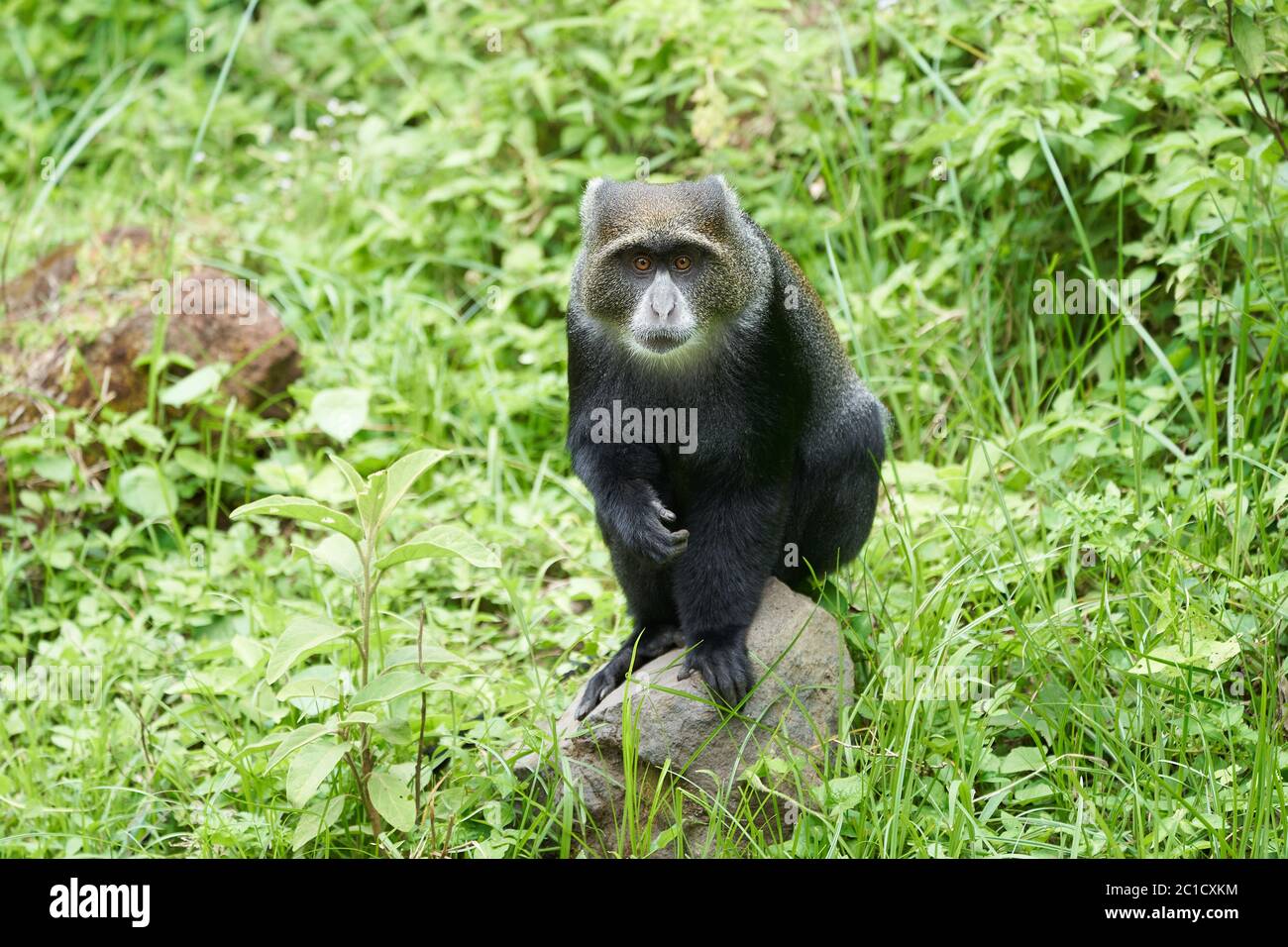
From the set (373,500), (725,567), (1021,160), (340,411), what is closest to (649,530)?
(725,567)

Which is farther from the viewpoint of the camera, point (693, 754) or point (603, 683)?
point (603, 683)

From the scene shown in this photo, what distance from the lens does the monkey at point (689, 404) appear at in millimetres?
4699

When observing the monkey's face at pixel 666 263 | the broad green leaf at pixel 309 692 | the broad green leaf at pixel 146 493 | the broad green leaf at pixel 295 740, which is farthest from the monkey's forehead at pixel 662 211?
the broad green leaf at pixel 146 493

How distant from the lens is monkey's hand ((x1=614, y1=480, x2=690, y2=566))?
185 inches

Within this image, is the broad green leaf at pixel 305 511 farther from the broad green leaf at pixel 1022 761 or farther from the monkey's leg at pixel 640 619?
the broad green leaf at pixel 1022 761

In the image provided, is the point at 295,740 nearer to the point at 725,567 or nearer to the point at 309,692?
the point at 309,692

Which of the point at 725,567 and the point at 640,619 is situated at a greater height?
the point at 725,567

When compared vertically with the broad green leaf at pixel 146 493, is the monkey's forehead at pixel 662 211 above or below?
above

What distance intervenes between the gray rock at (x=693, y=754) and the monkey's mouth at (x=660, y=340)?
1090 mm

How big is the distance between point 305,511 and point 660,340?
134 centimetres

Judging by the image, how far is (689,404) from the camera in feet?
16.2

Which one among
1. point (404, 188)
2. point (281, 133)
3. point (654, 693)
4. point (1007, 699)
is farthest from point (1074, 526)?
point (281, 133)

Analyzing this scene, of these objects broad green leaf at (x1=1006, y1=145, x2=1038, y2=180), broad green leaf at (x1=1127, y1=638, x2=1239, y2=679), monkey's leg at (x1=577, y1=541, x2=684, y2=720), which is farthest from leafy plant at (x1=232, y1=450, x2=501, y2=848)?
broad green leaf at (x1=1006, y1=145, x2=1038, y2=180)
